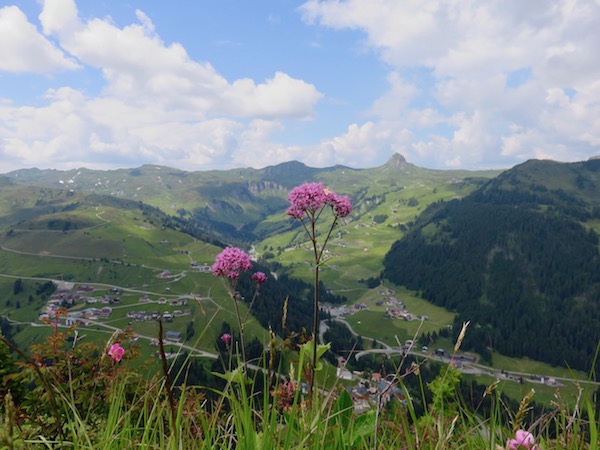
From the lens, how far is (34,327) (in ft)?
614

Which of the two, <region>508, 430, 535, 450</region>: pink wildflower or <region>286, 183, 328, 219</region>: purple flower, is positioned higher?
<region>286, 183, 328, 219</region>: purple flower

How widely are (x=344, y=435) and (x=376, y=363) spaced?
6691 inches

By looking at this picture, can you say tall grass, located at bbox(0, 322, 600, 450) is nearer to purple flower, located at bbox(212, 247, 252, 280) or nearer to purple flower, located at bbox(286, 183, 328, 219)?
purple flower, located at bbox(212, 247, 252, 280)

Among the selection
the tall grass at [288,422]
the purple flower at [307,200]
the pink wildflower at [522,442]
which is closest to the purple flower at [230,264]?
the purple flower at [307,200]

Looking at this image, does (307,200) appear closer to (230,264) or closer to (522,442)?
(230,264)

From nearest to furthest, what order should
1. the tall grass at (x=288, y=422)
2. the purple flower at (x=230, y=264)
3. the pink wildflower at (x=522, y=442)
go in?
the pink wildflower at (x=522, y=442), the tall grass at (x=288, y=422), the purple flower at (x=230, y=264)

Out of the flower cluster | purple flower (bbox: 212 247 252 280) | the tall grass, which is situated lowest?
the tall grass

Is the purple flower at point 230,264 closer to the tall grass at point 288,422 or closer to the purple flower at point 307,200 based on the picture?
the purple flower at point 307,200

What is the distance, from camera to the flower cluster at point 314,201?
20.7 ft

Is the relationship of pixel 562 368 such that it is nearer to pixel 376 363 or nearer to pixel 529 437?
pixel 376 363

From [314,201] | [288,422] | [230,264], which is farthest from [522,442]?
[230,264]

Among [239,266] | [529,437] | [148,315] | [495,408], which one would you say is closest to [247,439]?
[529,437]

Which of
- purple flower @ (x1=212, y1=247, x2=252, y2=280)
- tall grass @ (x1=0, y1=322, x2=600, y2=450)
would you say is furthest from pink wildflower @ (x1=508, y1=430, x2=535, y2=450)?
purple flower @ (x1=212, y1=247, x2=252, y2=280)

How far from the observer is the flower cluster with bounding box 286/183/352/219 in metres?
6.30
